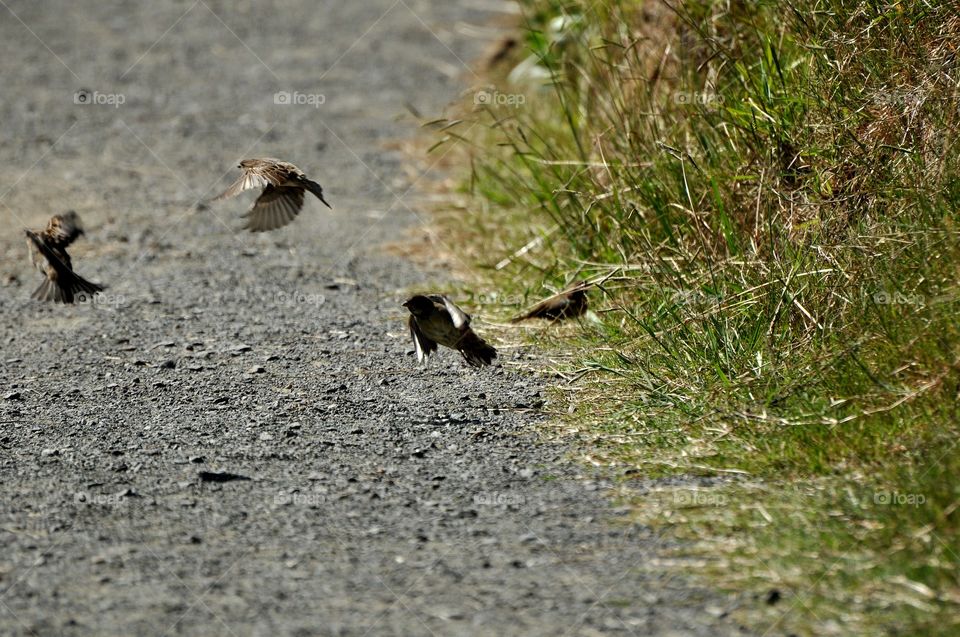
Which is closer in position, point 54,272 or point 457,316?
point 457,316

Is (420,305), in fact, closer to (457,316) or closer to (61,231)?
(457,316)

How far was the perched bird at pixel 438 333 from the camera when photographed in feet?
15.6

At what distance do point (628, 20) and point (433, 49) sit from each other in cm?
591

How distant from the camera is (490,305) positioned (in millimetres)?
6023

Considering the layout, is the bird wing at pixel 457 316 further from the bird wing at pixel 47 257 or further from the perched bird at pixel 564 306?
the bird wing at pixel 47 257

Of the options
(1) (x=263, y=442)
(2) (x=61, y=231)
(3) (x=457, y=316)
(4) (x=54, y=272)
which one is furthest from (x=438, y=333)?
(2) (x=61, y=231)

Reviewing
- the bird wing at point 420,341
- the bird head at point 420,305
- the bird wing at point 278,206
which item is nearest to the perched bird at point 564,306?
the bird wing at point 420,341

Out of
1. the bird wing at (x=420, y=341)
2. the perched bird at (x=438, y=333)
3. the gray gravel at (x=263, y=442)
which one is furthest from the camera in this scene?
the bird wing at (x=420, y=341)

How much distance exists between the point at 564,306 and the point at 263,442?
157cm

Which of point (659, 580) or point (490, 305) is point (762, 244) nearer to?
point (490, 305)

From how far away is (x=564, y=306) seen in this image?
5.53 m

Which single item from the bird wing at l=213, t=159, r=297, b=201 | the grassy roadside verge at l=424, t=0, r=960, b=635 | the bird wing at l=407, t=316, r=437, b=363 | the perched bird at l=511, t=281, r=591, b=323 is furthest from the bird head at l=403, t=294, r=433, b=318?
the bird wing at l=213, t=159, r=297, b=201

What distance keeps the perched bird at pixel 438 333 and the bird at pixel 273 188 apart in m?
0.89

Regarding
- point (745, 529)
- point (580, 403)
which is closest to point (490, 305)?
point (580, 403)
